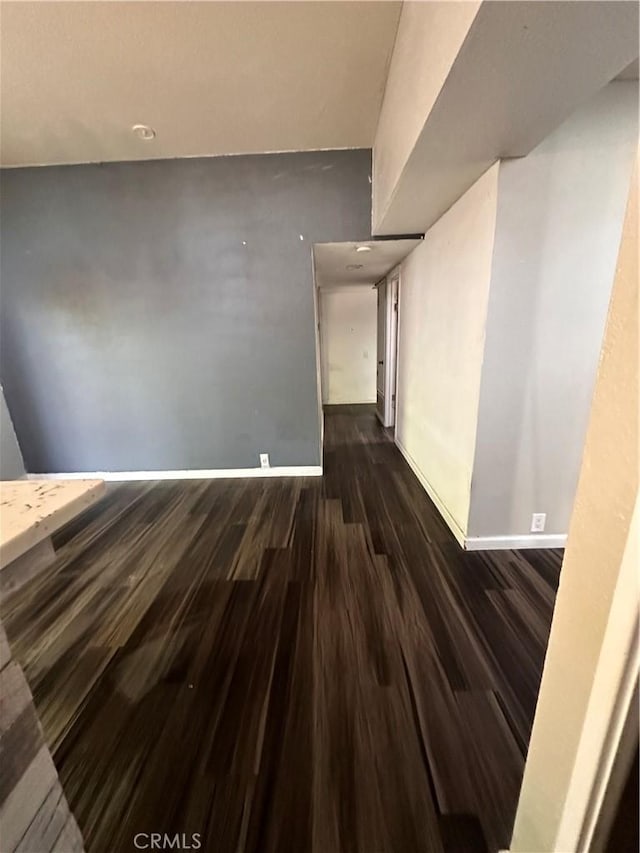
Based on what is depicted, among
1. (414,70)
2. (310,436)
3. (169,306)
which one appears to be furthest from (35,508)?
(169,306)

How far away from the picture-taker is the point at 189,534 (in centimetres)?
246

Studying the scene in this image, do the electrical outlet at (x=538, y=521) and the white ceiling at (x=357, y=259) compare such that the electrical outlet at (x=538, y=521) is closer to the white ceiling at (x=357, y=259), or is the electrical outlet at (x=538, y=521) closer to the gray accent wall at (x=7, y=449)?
the white ceiling at (x=357, y=259)

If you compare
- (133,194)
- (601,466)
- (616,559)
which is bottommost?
(616,559)

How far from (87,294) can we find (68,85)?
5.02ft

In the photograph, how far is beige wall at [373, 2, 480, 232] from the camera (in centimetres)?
99

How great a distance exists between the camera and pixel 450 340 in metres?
2.31

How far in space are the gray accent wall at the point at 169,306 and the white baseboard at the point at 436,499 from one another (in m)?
1.03

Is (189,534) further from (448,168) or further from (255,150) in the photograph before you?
(255,150)

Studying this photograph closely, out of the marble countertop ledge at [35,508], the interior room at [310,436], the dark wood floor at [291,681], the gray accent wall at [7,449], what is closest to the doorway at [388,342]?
the interior room at [310,436]

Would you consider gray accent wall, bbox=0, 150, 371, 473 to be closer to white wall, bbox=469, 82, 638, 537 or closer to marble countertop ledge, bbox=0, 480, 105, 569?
white wall, bbox=469, 82, 638, 537

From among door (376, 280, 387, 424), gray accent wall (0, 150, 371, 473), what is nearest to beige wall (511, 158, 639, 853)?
gray accent wall (0, 150, 371, 473)

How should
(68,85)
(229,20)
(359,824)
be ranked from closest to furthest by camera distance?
(359,824) < (229,20) < (68,85)

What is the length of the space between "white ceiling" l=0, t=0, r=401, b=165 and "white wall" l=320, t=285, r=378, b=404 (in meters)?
3.65

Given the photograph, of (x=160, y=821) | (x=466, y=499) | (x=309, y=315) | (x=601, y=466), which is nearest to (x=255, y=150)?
(x=309, y=315)
